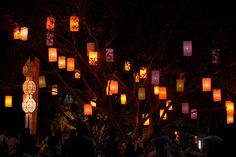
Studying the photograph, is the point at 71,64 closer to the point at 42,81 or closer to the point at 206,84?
the point at 42,81

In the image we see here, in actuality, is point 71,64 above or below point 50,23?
below

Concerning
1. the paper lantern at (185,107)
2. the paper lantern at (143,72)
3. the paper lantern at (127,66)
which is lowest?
the paper lantern at (185,107)

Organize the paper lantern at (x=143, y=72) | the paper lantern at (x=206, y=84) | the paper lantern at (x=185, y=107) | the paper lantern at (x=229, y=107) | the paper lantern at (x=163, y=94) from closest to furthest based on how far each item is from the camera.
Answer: the paper lantern at (x=206, y=84) < the paper lantern at (x=163, y=94) < the paper lantern at (x=143, y=72) < the paper lantern at (x=229, y=107) < the paper lantern at (x=185, y=107)

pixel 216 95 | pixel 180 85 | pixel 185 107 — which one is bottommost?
pixel 185 107

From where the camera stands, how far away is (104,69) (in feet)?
73.6

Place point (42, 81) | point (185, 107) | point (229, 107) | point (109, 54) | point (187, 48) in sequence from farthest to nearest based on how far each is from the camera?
point (185, 107)
point (229, 107)
point (42, 81)
point (109, 54)
point (187, 48)

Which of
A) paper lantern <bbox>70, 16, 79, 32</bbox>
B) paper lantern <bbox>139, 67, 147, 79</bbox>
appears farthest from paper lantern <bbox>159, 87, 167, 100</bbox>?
paper lantern <bbox>70, 16, 79, 32</bbox>

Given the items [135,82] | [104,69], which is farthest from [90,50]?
[135,82]

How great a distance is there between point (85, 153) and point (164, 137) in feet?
8.04

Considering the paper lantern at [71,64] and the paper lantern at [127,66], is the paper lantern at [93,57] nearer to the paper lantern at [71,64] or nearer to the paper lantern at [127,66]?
the paper lantern at [71,64]

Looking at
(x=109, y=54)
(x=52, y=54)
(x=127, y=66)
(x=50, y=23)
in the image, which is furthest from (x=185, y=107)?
(x=50, y=23)

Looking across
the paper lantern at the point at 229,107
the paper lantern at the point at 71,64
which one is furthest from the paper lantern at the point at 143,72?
the paper lantern at the point at 229,107

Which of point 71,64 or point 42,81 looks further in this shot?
point 42,81

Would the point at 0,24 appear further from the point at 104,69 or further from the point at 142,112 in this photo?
the point at 142,112
